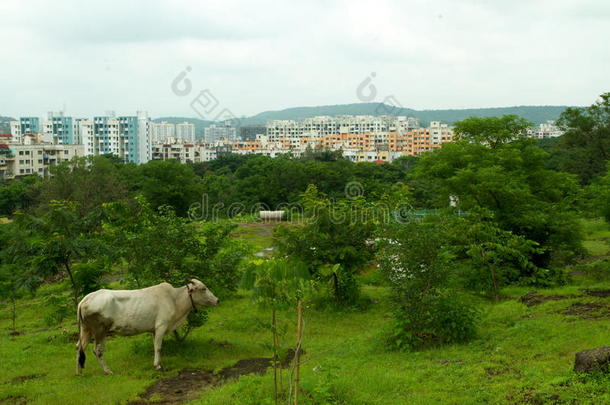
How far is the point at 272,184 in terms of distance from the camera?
5875cm

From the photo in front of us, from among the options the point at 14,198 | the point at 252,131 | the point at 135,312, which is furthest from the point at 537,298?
the point at 252,131

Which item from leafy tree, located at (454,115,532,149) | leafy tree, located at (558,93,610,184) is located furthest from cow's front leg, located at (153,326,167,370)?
leafy tree, located at (558,93,610,184)

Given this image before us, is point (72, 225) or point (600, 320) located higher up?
point (72, 225)

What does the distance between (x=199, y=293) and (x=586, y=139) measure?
42065 mm

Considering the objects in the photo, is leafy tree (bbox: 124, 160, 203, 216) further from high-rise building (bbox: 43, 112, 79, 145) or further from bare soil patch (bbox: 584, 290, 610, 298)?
high-rise building (bbox: 43, 112, 79, 145)

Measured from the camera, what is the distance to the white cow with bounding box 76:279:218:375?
10219mm

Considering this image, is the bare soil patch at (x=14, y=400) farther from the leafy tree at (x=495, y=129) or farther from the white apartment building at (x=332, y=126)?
the white apartment building at (x=332, y=126)

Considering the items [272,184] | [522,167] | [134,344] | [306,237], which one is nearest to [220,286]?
[134,344]

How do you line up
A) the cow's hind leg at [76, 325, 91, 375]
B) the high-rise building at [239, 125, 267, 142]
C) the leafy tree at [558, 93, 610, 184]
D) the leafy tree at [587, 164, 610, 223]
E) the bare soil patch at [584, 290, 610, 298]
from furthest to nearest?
the high-rise building at [239, 125, 267, 142] < the leafy tree at [558, 93, 610, 184] < the leafy tree at [587, 164, 610, 223] < the bare soil patch at [584, 290, 610, 298] < the cow's hind leg at [76, 325, 91, 375]

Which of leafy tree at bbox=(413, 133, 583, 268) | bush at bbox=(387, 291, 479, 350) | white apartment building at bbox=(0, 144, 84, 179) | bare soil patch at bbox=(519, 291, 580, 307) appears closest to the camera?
bush at bbox=(387, 291, 479, 350)

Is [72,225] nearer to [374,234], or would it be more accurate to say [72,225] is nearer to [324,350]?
[324,350]

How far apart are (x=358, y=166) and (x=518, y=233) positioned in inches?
1913

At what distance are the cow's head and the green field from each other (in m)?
1.06

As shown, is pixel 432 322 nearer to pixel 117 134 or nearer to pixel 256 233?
pixel 256 233
